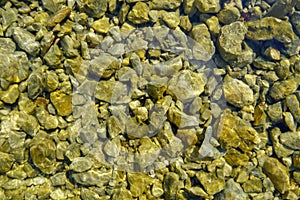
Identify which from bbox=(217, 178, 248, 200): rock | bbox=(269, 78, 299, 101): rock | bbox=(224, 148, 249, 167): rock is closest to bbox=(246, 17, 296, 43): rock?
bbox=(269, 78, 299, 101): rock

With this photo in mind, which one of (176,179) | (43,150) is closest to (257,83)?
(176,179)

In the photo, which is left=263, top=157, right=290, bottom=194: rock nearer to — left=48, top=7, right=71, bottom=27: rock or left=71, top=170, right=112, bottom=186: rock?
left=71, top=170, right=112, bottom=186: rock

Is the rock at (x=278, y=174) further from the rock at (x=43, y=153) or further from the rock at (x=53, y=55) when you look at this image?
the rock at (x=53, y=55)

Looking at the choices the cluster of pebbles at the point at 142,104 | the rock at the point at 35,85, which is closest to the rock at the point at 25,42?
the cluster of pebbles at the point at 142,104

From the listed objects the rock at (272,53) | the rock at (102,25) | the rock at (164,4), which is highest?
the rock at (164,4)

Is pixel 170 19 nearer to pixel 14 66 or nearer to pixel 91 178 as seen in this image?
pixel 14 66

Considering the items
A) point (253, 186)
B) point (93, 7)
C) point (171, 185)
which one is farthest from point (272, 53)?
point (93, 7)

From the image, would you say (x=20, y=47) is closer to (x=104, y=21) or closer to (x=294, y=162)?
(x=104, y=21)
